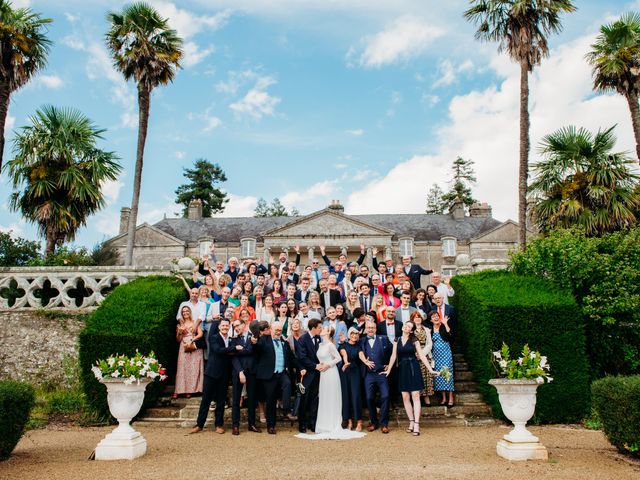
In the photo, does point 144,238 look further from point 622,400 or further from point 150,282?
point 622,400

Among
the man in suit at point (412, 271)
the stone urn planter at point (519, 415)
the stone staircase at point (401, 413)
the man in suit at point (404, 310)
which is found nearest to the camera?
the stone urn planter at point (519, 415)

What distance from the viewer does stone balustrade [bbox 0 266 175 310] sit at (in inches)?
427

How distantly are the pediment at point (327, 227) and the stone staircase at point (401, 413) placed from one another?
90.6 feet

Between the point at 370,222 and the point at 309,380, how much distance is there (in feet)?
97.7

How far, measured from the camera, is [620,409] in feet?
18.4

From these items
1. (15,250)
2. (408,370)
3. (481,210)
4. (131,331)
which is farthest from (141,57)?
(481,210)

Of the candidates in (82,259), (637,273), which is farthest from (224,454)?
(82,259)

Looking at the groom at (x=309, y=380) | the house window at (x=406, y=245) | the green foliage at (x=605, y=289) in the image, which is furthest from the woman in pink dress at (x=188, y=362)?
the house window at (x=406, y=245)

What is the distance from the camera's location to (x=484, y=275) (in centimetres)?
1044

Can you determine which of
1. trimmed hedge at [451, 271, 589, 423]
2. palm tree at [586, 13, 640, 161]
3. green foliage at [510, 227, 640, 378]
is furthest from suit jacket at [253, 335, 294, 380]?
Result: palm tree at [586, 13, 640, 161]

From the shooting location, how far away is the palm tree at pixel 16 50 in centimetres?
1245

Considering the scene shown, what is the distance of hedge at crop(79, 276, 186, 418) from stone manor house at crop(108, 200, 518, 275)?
24983 mm

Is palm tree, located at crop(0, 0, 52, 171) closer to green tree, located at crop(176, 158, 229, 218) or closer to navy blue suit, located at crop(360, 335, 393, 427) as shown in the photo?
navy blue suit, located at crop(360, 335, 393, 427)

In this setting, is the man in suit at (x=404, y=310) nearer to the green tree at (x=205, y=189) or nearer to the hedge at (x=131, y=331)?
the hedge at (x=131, y=331)
